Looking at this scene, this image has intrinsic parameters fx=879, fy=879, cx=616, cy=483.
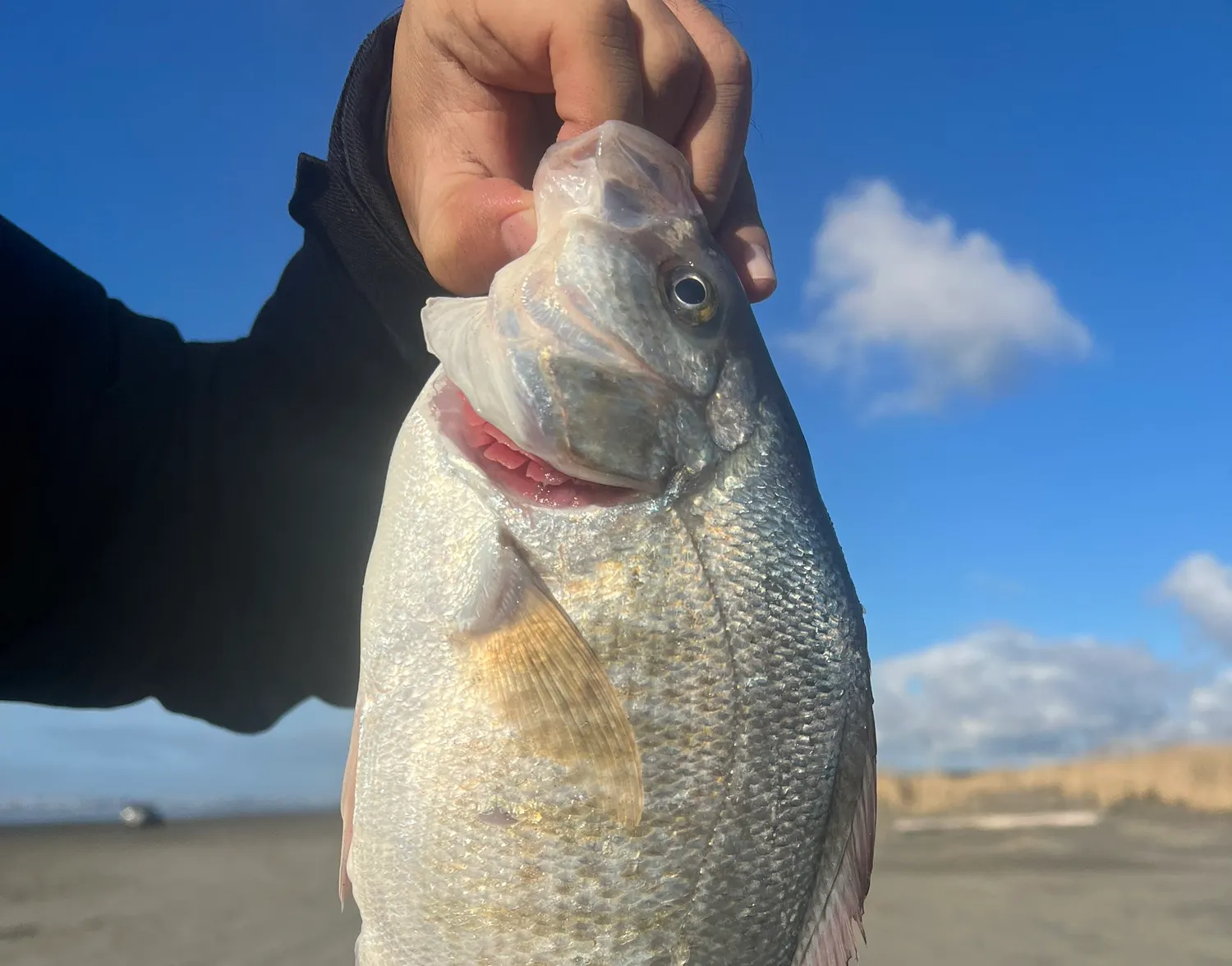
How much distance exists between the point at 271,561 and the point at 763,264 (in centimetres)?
242

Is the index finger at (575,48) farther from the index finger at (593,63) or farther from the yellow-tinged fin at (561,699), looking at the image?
the yellow-tinged fin at (561,699)

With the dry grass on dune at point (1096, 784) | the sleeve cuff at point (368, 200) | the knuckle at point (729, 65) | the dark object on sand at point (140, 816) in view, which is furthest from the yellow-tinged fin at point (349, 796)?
the dark object on sand at point (140, 816)

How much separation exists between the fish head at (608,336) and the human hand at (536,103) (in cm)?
13

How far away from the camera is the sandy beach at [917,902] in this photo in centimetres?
962

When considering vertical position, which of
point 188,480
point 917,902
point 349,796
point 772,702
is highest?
point 188,480

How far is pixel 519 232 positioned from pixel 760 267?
68 centimetres

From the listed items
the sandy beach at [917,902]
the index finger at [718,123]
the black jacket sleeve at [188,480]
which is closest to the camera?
the index finger at [718,123]

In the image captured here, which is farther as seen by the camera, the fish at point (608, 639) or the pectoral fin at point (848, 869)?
the pectoral fin at point (848, 869)

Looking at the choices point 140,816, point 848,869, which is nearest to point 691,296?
point 848,869

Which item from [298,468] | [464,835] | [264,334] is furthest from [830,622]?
[264,334]

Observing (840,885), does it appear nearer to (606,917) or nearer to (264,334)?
(606,917)

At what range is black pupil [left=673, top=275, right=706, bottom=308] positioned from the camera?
1.98 meters

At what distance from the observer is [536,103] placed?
2.35 metres

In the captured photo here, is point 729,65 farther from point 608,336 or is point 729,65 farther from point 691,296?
point 608,336
